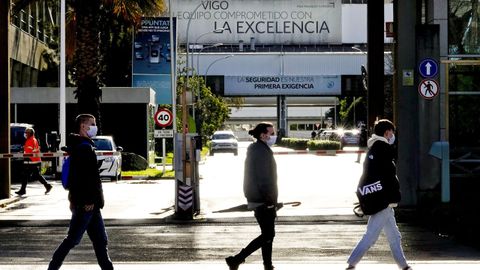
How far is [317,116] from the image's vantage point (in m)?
141

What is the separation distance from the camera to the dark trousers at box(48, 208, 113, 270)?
28.5 feet

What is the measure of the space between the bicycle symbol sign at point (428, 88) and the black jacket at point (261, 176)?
844 centimetres

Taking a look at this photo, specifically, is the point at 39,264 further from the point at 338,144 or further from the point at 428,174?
the point at 338,144

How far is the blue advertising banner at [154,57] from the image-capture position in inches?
1441

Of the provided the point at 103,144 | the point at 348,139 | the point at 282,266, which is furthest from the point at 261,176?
the point at 348,139

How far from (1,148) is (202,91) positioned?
5192 cm

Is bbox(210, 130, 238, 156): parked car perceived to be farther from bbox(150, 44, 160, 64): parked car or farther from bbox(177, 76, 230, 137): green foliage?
bbox(150, 44, 160, 64): parked car

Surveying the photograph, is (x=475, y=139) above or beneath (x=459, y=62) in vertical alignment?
beneath

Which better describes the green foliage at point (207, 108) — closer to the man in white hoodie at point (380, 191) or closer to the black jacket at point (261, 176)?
the black jacket at point (261, 176)

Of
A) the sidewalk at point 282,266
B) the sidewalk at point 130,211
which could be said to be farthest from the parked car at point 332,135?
the sidewalk at point 282,266

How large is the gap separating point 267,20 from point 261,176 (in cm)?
8873

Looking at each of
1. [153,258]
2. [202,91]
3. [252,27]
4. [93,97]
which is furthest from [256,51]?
[153,258]

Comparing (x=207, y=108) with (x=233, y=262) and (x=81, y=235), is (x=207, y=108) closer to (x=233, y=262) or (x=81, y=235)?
(x=233, y=262)

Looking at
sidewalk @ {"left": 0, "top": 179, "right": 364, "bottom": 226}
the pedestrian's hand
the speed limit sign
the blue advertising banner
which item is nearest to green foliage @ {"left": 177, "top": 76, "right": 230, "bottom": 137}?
the blue advertising banner
